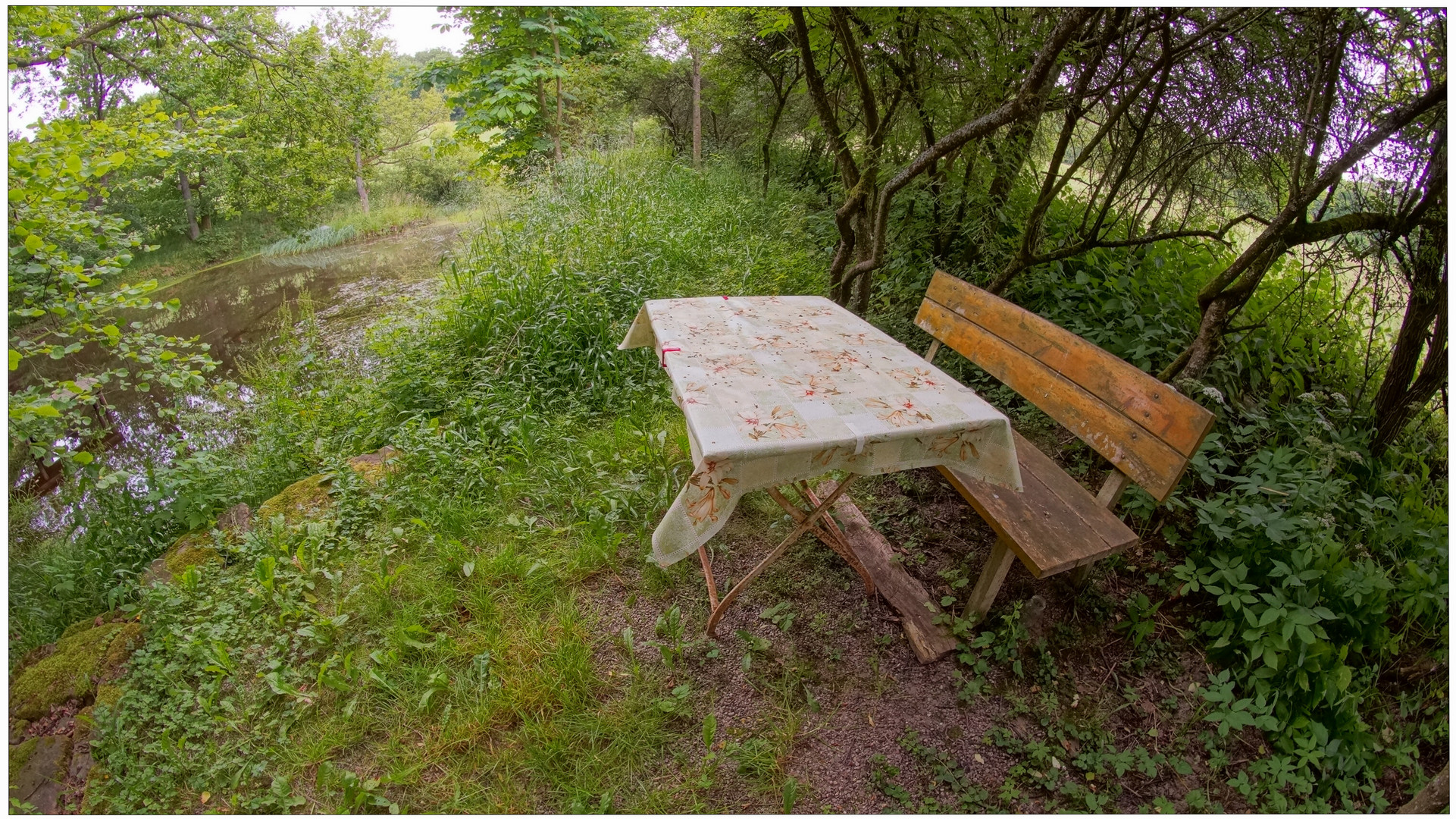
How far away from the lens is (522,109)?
8.35 metres

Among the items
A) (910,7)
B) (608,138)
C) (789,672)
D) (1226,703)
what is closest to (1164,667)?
(1226,703)

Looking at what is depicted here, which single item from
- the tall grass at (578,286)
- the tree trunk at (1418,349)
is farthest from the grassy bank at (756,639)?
the tall grass at (578,286)

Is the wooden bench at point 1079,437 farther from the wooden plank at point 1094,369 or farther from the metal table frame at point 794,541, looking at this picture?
the metal table frame at point 794,541

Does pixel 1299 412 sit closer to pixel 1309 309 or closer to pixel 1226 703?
pixel 1309 309

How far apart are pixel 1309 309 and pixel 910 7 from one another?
9.01 ft

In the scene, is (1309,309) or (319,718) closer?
(319,718)

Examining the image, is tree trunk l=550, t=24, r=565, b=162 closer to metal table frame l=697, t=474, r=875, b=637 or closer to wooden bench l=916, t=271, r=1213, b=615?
wooden bench l=916, t=271, r=1213, b=615

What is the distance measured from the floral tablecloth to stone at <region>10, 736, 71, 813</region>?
6.85 ft

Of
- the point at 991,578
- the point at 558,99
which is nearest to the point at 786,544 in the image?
the point at 991,578

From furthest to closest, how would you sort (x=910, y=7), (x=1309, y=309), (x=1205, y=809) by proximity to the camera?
(x=910, y=7) → (x=1309, y=309) → (x=1205, y=809)

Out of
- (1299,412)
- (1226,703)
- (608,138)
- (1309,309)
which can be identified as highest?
(608,138)

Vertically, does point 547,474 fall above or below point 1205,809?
above

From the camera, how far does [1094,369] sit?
7.22 ft

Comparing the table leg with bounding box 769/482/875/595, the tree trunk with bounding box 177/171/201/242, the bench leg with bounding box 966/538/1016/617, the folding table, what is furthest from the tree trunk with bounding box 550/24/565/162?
the tree trunk with bounding box 177/171/201/242
